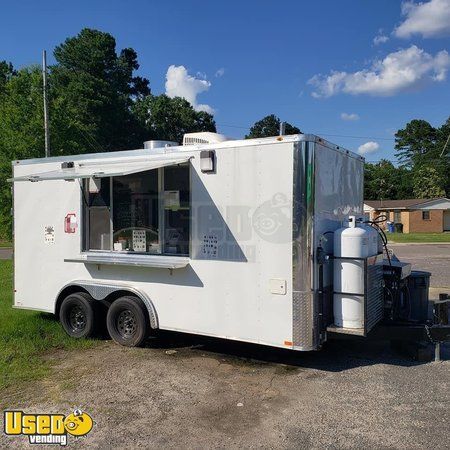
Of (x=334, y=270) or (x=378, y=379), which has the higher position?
(x=334, y=270)

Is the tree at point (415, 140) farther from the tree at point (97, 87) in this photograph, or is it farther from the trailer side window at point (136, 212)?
the trailer side window at point (136, 212)

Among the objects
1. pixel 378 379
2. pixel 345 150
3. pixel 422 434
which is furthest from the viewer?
pixel 345 150

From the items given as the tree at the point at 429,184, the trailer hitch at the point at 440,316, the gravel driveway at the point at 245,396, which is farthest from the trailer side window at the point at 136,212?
the tree at the point at 429,184

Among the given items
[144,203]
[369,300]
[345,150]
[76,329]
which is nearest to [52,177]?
[144,203]

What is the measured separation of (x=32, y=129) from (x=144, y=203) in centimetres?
1612

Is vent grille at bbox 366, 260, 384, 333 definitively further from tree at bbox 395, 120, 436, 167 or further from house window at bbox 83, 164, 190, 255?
tree at bbox 395, 120, 436, 167

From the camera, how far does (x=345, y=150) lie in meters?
6.02

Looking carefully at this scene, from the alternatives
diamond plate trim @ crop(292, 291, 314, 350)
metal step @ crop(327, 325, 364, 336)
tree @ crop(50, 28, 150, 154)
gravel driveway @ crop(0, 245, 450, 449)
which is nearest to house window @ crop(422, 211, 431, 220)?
tree @ crop(50, 28, 150, 154)

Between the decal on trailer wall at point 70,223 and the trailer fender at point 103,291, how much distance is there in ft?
2.51

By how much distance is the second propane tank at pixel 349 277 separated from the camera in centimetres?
509

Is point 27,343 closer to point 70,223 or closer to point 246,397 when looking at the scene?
point 70,223

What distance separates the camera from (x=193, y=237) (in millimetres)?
5703

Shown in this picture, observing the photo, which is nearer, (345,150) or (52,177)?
(345,150)

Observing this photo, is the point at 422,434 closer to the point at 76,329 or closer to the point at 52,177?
the point at 76,329
